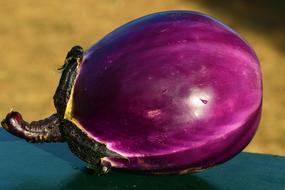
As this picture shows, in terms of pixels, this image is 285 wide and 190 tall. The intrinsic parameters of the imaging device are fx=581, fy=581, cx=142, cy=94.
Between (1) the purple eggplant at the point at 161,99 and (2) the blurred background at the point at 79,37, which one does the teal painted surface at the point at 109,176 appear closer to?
(1) the purple eggplant at the point at 161,99

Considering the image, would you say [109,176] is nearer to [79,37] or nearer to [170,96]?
[170,96]

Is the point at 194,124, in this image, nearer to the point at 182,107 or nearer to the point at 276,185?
the point at 182,107

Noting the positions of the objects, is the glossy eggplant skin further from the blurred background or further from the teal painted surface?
the blurred background

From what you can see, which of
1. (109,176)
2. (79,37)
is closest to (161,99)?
(109,176)

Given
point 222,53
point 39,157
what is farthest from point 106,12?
point 222,53

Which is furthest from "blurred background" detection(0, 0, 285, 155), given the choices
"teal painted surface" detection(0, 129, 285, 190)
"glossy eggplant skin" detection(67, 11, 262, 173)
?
"glossy eggplant skin" detection(67, 11, 262, 173)

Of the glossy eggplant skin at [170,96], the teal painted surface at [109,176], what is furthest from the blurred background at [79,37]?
the glossy eggplant skin at [170,96]
